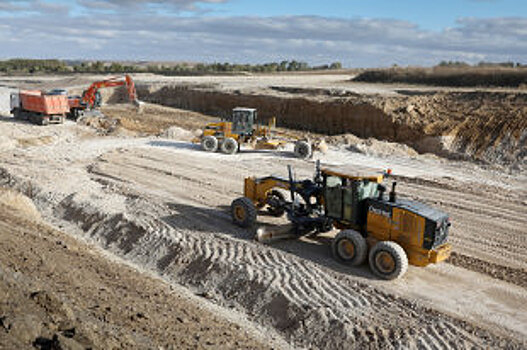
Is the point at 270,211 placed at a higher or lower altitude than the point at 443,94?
lower

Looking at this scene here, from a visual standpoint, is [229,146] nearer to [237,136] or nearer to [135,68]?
[237,136]

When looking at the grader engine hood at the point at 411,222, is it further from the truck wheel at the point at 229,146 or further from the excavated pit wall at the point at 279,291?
the truck wheel at the point at 229,146

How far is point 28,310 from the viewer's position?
6.14 m

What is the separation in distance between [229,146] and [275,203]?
998cm

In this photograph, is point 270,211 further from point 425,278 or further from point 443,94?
point 443,94

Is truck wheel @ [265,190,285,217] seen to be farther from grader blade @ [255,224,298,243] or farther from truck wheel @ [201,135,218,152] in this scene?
truck wheel @ [201,135,218,152]

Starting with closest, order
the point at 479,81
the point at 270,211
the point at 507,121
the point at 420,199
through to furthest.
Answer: the point at 270,211, the point at 420,199, the point at 507,121, the point at 479,81

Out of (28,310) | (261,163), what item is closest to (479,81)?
(261,163)

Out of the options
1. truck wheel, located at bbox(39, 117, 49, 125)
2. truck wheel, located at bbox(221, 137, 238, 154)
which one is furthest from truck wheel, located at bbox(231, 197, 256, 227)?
truck wheel, located at bbox(39, 117, 49, 125)

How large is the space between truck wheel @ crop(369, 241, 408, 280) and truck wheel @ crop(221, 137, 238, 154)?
41.3 feet

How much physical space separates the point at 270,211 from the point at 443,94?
1969 cm

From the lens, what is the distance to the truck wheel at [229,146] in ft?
69.4

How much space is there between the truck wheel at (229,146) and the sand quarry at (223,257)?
1.77 feet

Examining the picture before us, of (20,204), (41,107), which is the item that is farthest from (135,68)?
(20,204)
